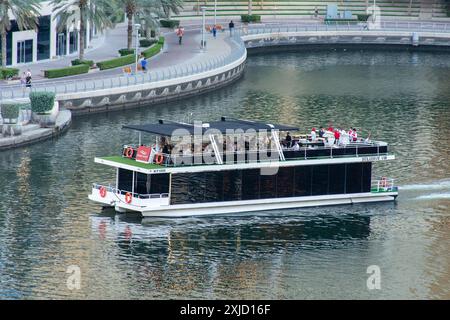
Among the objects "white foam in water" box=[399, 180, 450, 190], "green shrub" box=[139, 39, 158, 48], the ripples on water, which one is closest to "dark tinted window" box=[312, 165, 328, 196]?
the ripples on water

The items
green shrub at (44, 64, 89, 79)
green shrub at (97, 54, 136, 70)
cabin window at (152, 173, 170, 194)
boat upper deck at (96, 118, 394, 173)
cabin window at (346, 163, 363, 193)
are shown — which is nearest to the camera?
cabin window at (152, 173, 170, 194)

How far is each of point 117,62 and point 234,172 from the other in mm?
53243

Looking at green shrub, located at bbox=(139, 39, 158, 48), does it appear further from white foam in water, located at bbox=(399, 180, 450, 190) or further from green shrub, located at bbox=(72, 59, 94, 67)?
white foam in water, located at bbox=(399, 180, 450, 190)

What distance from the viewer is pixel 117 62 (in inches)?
5655

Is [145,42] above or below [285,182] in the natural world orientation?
above

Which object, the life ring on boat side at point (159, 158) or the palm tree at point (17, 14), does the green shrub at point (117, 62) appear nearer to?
the palm tree at point (17, 14)

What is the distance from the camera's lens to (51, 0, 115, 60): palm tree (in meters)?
140

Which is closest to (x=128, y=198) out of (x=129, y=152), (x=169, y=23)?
(x=129, y=152)

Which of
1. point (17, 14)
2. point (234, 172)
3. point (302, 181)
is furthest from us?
point (17, 14)

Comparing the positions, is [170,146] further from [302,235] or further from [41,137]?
[41,137]

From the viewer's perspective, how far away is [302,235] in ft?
290

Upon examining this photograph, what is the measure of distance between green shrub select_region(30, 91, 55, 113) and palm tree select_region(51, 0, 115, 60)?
24598mm

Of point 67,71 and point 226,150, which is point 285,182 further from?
point 67,71

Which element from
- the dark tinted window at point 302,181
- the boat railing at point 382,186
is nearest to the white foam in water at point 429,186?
the boat railing at point 382,186
